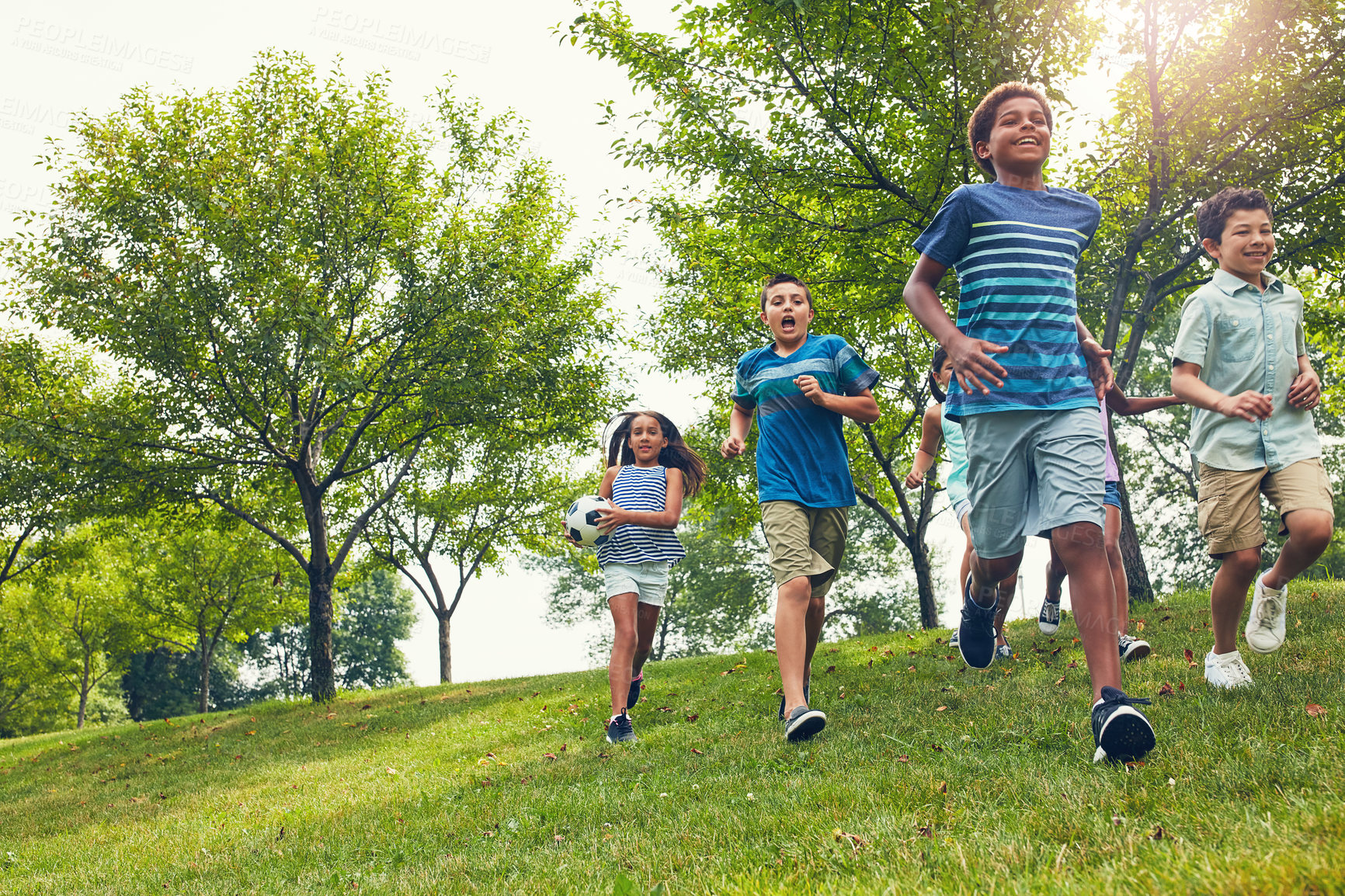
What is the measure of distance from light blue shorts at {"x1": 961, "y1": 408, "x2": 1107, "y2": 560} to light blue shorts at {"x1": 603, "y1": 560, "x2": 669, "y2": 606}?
9.68ft

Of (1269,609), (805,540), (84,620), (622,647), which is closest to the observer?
(1269,609)

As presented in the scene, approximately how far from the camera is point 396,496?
89.4 ft

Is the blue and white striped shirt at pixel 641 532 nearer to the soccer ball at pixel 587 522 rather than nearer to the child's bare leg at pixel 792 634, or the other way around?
the soccer ball at pixel 587 522

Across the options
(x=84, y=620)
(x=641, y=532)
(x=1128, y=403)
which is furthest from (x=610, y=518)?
(x=84, y=620)

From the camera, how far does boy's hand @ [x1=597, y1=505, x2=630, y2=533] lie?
614 centimetres

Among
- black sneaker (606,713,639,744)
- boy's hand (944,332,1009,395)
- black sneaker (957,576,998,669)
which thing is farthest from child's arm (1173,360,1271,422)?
black sneaker (606,713,639,744)

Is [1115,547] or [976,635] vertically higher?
[1115,547]

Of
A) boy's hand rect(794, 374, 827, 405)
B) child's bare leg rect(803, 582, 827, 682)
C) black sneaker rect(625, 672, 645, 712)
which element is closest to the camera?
boy's hand rect(794, 374, 827, 405)

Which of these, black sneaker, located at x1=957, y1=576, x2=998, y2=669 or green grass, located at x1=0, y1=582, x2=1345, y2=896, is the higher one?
black sneaker, located at x1=957, y1=576, x2=998, y2=669

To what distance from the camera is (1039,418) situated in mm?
3566

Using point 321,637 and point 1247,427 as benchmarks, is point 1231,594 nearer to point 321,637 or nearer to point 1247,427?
point 1247,427

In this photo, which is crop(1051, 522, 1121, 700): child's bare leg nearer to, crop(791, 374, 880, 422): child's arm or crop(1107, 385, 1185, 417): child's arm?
crop(791, 374, 880, 422): child's arm

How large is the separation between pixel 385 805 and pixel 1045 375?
14.4 feet

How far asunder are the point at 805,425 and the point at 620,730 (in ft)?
8.66
